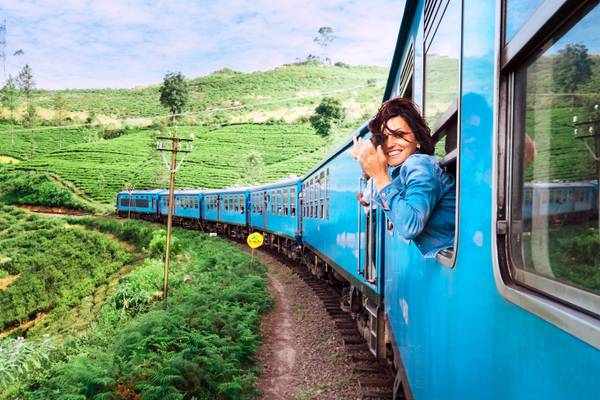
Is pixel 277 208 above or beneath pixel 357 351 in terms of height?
above

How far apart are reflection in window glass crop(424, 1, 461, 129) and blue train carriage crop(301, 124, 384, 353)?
2.49 meters

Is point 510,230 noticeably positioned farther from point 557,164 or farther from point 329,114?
point 329,114

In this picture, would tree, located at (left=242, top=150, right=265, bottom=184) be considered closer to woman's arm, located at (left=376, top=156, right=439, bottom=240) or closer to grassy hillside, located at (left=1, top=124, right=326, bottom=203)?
grassy hillside, located at (left=1, top=124, right=326, bottom=203)

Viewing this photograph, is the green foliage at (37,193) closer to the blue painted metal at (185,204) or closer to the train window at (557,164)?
the blue painted metal at (185,204)

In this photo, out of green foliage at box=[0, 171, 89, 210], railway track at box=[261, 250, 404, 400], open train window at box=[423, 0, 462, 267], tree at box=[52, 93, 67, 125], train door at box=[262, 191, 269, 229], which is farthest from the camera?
tree at box=[52, 93, 67, 125]

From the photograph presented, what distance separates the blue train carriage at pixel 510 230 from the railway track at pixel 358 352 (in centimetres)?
381

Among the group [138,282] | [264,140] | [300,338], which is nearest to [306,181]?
[300,338]

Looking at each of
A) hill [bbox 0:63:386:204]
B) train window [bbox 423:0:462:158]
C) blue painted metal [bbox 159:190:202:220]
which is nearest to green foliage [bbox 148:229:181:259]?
blue painted metal [bbox 159:190:202:220]

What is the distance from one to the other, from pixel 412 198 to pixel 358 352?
19.5ft

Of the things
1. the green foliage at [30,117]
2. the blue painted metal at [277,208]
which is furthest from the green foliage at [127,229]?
the green foliage at [30,117]

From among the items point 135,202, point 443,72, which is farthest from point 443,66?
point 135,202

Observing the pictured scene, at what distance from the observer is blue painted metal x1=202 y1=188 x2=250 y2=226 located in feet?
80.1

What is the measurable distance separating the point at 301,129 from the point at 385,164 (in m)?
82.3

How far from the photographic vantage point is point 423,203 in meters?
1.94
